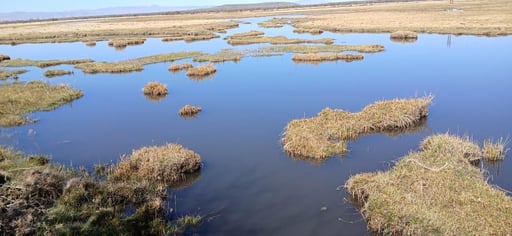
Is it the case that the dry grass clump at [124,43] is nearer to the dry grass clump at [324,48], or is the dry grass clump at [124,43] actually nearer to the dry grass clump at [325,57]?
the dry grass clump at [324,48]

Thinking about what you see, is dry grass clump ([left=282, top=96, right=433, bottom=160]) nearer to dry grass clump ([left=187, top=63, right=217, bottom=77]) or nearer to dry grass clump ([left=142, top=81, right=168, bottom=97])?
dry grass clump ([left=142, top=81, right=168, bottom=97])

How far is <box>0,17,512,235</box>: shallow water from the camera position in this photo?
13117 millimetres

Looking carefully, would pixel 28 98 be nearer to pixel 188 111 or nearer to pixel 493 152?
pixel 188 111

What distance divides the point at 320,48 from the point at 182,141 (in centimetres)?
2921

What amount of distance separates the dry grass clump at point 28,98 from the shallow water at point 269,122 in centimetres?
91

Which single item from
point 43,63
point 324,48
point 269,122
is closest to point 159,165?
point 269,122

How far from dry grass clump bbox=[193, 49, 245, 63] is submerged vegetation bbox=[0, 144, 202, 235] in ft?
91.4

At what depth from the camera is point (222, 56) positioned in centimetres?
4434

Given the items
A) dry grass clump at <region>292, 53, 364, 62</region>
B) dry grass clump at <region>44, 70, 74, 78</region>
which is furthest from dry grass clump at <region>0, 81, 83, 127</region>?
dry grass clump at <region>292, 53, 364, 62</region>

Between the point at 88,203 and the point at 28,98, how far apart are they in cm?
1921

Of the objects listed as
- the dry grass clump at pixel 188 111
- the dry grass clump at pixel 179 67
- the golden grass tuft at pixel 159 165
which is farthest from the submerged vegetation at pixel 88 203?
the dry grass clump at pixel 179 67

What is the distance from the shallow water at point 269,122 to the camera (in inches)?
516

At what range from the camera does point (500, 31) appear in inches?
2052

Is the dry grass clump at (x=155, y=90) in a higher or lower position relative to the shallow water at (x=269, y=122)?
higher
